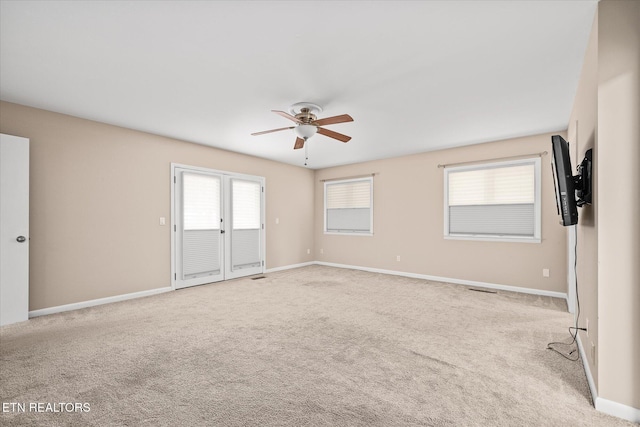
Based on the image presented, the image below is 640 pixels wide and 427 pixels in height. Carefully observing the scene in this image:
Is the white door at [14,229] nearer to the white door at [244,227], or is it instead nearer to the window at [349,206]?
the white door at [244,227]

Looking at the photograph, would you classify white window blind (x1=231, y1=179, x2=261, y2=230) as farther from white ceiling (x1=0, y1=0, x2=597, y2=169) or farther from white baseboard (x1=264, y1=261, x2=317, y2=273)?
white ceiling (x1=0, y1=0, x2=597, y2=169)

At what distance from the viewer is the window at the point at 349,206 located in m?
7.03

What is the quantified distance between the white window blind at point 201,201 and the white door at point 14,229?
208 cm

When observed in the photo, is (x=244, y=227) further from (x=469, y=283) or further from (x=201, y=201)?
(x=469, y=283)

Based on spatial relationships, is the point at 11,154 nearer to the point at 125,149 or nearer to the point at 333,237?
the point at 125,149

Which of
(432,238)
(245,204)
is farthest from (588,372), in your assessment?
(245,204)

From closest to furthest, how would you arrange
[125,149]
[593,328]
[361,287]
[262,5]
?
[262,5] → [593,328] → [125,149] → [361,287]

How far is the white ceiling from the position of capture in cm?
201

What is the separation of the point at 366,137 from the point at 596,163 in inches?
134

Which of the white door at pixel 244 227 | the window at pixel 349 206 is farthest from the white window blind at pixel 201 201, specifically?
the window at pixel 349 206

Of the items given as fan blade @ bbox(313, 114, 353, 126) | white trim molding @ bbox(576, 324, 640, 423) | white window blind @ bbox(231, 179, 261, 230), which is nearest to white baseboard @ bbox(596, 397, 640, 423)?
white trim molding @ bbox(576, 324, 640, 423)

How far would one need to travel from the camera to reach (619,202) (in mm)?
1805

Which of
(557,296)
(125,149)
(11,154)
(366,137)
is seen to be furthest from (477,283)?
(11,154)

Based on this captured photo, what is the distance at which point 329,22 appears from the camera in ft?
6.86
